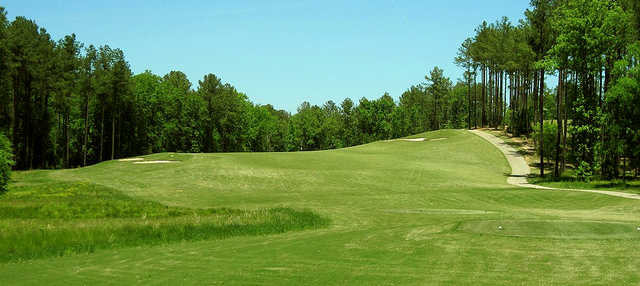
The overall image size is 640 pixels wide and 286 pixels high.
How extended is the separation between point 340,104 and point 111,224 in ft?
437

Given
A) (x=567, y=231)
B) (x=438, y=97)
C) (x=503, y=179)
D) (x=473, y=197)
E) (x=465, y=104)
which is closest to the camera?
(x=567, y=231)

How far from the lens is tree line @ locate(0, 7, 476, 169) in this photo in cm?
7119

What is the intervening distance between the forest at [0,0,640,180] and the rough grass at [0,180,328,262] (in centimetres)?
3335

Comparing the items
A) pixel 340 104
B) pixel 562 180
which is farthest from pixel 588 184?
pixel 340 104

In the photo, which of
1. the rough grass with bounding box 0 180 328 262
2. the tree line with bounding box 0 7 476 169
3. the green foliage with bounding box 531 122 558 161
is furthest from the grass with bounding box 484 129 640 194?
the tree line with bounding box 0 7 476 169

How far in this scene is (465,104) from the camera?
155m

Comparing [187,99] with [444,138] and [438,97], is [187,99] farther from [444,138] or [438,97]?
[438,97]

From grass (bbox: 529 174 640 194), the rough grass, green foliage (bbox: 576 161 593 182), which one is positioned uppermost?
green foliage (bbox: 576 161 593 182)

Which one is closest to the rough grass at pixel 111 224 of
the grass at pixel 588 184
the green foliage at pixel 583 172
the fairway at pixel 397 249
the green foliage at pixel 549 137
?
the fairway at pixel 397 249

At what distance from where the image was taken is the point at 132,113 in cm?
9481

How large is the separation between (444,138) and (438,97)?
61406mm

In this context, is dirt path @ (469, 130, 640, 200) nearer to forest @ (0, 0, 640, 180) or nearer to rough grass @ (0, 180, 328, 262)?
forest @ (0, 0, 640, 180)

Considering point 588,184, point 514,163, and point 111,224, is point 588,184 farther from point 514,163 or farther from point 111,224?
point 111,224

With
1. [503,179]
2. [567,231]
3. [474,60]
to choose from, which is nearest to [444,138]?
[474,60]
